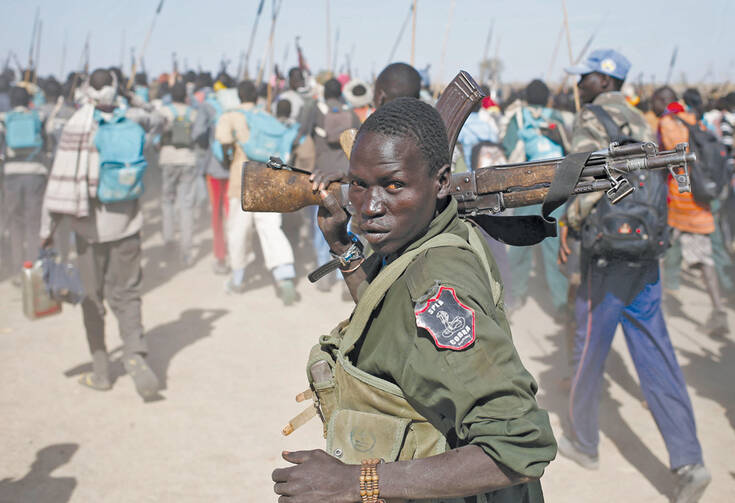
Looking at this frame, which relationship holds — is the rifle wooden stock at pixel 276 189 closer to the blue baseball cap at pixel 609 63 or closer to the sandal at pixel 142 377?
the blue baseball cap at pixel 609 63

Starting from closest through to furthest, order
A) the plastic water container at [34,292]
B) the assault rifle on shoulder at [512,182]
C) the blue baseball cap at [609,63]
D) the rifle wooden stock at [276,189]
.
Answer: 1. the assault rifle on shoulder at [512,182]
2. the rifle wooden stock at [276,189]
3. the blue baseball cap at [609,63]
4. the plastic water container at [34,292]

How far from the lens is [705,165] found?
6.00 metres

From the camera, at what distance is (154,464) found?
12.8 ft

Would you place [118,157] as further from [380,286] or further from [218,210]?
[380,286]

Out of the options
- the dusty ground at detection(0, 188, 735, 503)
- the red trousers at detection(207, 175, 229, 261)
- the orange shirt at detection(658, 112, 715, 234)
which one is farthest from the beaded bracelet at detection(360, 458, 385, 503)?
the red trousers at detection(207, 175, 229, 261)

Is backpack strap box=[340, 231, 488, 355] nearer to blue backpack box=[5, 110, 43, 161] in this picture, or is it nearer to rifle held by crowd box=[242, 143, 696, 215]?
rifle held by crowd box=[242, 143, 696, 215]

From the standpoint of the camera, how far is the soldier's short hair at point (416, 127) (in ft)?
4.96

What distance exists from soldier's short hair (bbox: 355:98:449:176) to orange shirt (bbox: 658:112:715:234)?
15.9 ft

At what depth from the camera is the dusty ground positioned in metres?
3.72

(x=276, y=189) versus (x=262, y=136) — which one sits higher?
(x=262, y=136)

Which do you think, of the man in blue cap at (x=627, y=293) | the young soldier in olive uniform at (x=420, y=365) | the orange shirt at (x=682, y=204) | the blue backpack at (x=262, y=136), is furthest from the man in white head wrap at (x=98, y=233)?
the orange shirt at (x=682, y=204)

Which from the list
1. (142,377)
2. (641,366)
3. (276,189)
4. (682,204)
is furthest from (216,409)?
(682,204)

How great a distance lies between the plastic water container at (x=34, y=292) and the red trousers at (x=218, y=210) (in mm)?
3603

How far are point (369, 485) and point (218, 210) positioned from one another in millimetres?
7206
